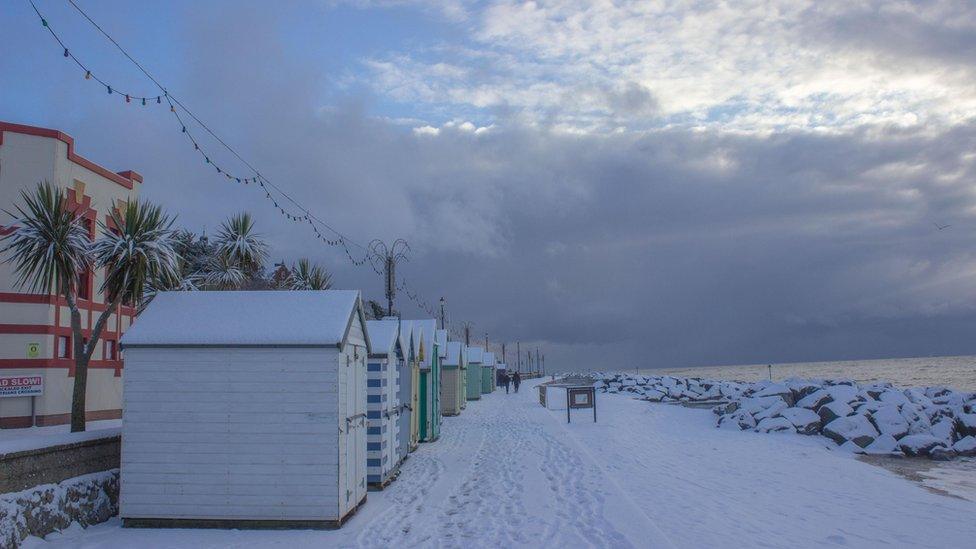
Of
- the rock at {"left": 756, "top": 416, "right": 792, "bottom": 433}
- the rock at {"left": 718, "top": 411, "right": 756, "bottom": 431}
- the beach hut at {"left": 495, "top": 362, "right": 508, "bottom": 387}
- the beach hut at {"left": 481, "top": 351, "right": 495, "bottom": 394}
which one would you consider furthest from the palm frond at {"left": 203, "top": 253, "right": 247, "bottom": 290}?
the beach hut at {"left": 495, "top": 362, "right": 508, "bottom": 387}

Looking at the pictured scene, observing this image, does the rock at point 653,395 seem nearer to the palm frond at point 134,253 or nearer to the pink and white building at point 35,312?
the pink and white building at point 35,312

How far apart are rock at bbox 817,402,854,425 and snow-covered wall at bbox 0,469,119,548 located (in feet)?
65.4

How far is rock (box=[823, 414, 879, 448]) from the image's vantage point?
65.8ft

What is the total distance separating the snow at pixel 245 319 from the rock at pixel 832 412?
1734 cm

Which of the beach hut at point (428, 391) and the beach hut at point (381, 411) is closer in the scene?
the beach hut at point (381, 411)

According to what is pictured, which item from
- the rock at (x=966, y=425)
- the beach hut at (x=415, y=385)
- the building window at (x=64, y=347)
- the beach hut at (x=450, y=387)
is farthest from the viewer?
the beach hut at (x=450, y=387)

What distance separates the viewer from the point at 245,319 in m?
10.2

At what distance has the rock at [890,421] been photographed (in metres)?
20.7

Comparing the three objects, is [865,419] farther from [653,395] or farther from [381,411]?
[653,395]

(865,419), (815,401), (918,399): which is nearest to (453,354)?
(815,401)

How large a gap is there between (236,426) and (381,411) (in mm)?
3524

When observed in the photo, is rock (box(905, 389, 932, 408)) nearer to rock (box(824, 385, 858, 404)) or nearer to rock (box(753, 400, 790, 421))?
rock (box(824, 385, 858, 404))

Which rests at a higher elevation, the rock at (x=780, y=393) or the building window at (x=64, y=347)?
the building window at (x=64, y=347)

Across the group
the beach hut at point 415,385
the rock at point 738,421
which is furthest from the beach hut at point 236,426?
the rock at point 738,421
